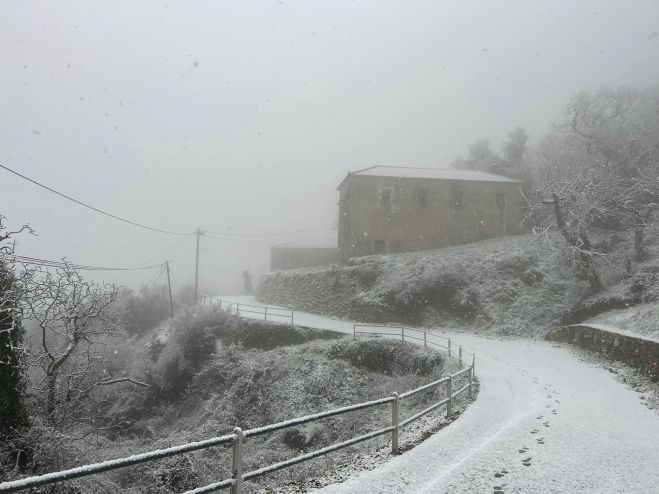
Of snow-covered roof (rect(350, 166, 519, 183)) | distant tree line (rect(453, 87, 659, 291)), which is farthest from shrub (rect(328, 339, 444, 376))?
snow-covered roof (rect(350, 166, 519, 183))

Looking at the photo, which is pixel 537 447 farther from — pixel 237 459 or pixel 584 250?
pixel 584 250

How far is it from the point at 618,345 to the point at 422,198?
24.3 m

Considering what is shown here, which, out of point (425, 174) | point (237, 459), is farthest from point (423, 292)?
point (237, 459)

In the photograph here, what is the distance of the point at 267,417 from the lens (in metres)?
19.1

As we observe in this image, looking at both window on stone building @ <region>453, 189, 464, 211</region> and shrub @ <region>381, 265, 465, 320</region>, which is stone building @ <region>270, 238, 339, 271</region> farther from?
shrub @ <region>381, 265, 465, 320</region>

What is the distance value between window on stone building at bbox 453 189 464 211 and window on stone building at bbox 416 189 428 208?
8.45 feet

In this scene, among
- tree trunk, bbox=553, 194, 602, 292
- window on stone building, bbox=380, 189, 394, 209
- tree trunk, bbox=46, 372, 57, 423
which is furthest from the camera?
window on stone building, bbox=380, 189, 394, 209

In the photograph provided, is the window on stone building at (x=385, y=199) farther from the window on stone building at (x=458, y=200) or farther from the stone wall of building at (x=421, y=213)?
the window on stone building at (x=458, y=200)

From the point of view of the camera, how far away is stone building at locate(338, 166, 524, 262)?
122 feet

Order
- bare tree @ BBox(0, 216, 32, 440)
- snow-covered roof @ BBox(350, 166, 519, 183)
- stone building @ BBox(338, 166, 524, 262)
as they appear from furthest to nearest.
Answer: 1. snow-covered roof @ BBox(350, 166, 519, 183)
2. stone building @ BBox(338, 166, 524, 262)
3. bare tree @ BBox(0, 216, 32, 440)

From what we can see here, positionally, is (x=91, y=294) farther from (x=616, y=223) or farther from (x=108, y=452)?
(x=616, y=223)

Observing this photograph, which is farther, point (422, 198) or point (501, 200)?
point (501, 200)

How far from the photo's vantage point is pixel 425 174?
4028 centimetres

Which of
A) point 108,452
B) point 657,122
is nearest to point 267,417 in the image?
point 108,452
